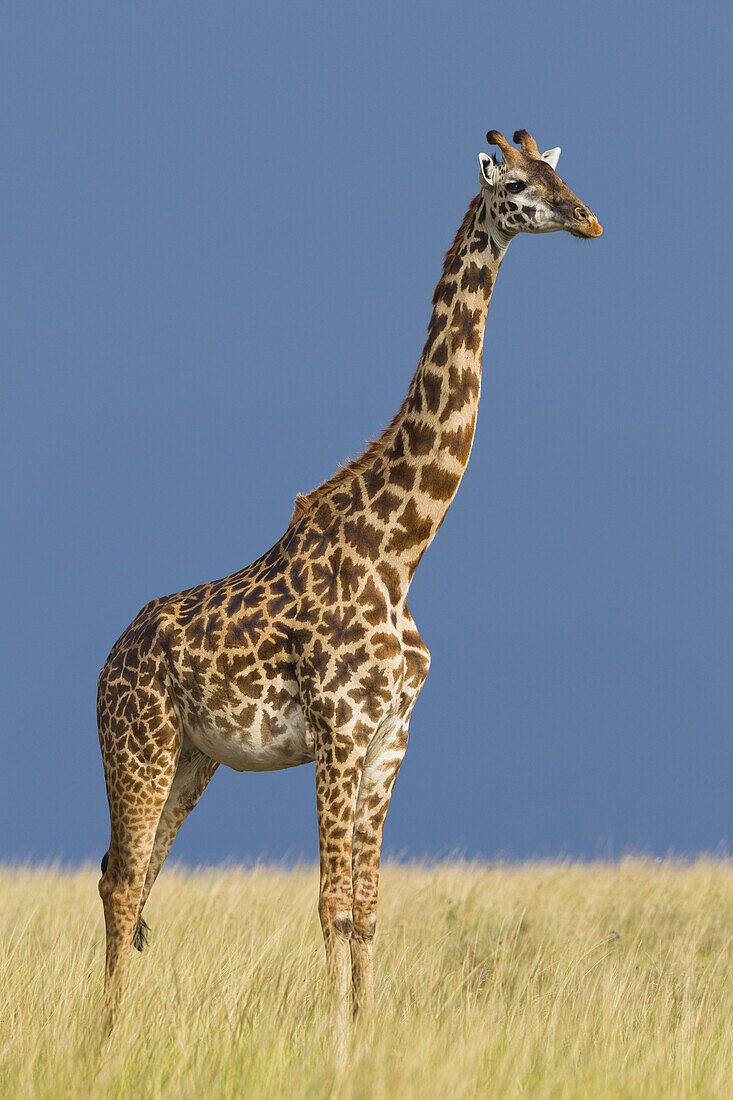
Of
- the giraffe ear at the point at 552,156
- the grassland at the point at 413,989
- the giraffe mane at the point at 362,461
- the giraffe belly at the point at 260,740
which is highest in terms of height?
the giraffe ear at the point at 552,156

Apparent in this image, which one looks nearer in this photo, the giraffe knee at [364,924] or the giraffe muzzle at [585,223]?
the giraffe muzzle at [585,223]

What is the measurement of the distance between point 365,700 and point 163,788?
159 centimetres

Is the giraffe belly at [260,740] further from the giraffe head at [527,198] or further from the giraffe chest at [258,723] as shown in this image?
the giraffe head at [527,198]

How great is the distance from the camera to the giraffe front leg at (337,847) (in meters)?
6.27

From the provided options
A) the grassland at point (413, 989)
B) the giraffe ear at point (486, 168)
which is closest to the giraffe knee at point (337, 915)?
the grassland at point (413, 989)

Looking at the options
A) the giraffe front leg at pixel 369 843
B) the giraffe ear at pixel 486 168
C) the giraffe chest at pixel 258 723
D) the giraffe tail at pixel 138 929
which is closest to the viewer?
the giraffe ear at pixel 486 168

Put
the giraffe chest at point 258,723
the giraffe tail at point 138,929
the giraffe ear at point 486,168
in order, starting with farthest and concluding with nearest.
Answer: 1. the giraffe tail at point 138,929
2. the giraffe chest at point 258,723
3. the giraffe ear at point 486,168

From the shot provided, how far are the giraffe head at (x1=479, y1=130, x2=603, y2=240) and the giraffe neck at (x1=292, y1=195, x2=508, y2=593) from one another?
0.40 ft

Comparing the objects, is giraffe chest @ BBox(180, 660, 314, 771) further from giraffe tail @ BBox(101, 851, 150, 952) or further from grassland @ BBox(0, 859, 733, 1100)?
grassland @ BBox(0, 859, 733, 1100)

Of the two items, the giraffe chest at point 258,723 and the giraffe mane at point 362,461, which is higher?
the giraffe mane at point 362,461

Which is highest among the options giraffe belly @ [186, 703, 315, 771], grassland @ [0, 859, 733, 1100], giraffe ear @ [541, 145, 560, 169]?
giraffe ear @ [541, 145, 560, 169]

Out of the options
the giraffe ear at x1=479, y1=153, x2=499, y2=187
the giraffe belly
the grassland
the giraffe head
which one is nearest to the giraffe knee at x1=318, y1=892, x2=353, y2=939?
the grassland

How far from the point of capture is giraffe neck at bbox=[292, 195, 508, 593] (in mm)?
6664

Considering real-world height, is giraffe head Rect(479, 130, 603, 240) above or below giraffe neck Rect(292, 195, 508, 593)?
above
